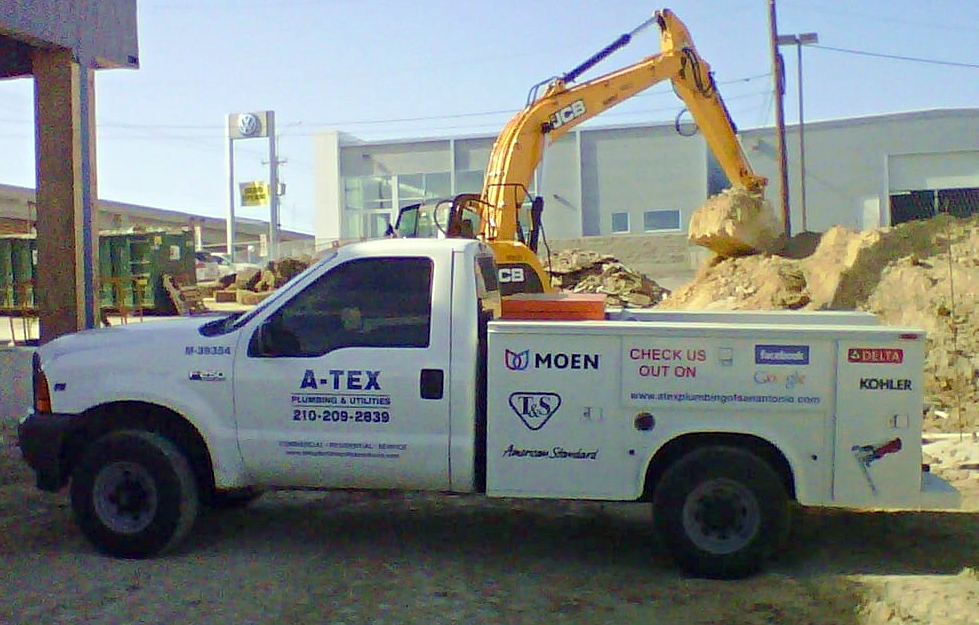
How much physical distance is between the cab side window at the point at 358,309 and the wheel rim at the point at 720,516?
1969mm

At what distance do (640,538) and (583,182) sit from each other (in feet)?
134

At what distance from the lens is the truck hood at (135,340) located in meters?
6.73

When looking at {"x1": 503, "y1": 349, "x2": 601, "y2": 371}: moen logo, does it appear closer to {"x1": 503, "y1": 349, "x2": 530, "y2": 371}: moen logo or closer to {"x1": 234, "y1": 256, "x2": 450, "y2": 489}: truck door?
{"x1": 503, "y1": 349, "x2": 530, "y2": 371}: moen logo

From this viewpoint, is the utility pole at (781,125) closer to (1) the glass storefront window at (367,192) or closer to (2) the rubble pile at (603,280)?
(2) the rubble pile at (603,280)

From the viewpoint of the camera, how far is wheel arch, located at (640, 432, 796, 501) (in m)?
6.30

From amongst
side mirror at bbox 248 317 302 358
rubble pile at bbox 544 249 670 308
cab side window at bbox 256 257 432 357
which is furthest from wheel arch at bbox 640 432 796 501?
rubble pile at bbox 544 249 670 308

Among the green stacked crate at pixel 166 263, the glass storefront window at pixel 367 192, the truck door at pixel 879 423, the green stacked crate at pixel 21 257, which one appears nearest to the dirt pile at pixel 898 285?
the truck door at pixel 879 423

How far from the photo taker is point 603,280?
89.9ft

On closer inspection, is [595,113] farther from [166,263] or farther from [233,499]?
[166,263]

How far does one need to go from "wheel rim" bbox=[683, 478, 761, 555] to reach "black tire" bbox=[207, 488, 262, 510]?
315 centimetres

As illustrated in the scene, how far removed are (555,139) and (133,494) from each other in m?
11.7

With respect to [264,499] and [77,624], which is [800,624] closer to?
[77,624]

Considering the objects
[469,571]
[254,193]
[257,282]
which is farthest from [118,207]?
[469,571]

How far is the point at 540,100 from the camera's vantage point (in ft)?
54.0
